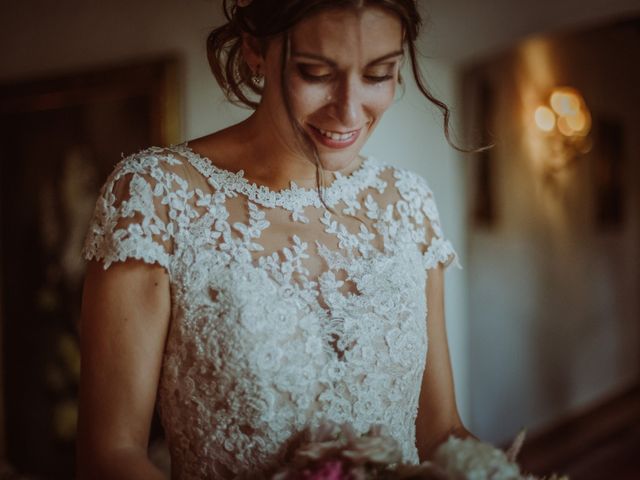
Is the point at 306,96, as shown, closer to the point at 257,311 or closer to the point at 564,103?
the point at 257,311

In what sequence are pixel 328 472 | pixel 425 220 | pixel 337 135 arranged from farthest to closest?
1. pixel 425 220
2. pixel 337 135
3. pixel 328 472

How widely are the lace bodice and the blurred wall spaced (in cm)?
315

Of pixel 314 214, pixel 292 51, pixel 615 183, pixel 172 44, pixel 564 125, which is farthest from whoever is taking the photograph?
pixel 615 183

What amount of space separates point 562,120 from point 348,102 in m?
4.74

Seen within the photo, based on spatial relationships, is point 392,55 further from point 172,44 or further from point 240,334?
point 172,44

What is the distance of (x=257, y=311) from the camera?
53.4 inches

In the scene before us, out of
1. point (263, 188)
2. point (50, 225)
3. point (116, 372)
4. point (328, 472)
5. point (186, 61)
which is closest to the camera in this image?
point (328, 472)

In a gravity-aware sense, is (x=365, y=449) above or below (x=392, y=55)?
below

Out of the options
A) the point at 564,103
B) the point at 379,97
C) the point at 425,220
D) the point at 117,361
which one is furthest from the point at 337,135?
the point at 564,103

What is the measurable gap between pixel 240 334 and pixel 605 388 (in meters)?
6.55

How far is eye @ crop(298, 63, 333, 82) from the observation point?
129cm

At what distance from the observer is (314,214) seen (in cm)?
157

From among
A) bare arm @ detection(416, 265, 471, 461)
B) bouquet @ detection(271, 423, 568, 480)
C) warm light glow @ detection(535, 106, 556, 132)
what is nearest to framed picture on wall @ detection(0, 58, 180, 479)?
bare arm @ detection(416, 265, 471, 461)

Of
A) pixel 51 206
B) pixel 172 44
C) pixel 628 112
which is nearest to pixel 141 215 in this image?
pixel 172 44
